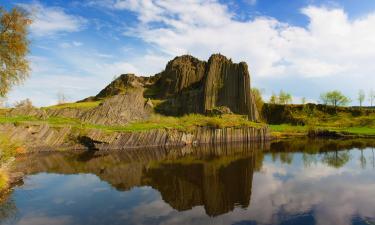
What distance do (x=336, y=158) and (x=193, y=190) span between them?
22.3 meters

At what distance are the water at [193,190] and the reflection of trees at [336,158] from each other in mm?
106

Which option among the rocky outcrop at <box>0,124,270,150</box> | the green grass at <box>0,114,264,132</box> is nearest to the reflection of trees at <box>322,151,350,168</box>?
the rocky outcrop at <box>0,124,270,150</box>

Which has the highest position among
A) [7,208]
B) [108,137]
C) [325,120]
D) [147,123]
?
[325,120]

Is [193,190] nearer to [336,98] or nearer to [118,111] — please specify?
[118,111]

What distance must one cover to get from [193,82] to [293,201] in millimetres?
81000

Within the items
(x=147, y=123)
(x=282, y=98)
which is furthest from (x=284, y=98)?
(x=147, y=123)

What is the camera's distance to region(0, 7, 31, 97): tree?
25531mm

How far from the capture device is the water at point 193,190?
17.6 m

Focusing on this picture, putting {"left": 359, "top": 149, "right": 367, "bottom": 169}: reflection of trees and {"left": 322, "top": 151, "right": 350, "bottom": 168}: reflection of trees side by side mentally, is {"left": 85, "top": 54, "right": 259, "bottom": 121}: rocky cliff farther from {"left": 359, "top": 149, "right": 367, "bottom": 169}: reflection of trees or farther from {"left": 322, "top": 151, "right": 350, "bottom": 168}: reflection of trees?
{"left": 359, "top": 149, "right": 367, "bottom": 169}: reflection of trees

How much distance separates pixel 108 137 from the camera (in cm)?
4534

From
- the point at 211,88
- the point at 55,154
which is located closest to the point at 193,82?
the point at 211,88

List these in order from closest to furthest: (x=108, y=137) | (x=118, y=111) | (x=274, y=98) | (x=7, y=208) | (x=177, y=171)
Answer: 1. (x=7, y=208)
2. (x=177, y=171)
3. (x=108, y=137)
4. (x=118, y=111)
5. (x=274, y=98)

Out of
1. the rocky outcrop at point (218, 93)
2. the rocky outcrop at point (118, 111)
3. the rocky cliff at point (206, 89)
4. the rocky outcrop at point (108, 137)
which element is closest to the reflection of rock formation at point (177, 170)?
the rocky outcrop at point (108, 137)

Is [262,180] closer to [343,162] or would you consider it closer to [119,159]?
[343,162]
